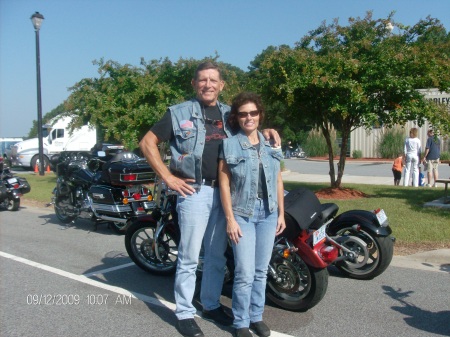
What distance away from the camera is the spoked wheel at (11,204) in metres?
10.7

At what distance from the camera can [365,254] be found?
16.5 feet

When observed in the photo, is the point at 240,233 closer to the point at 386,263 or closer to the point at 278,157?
the point at 278,157

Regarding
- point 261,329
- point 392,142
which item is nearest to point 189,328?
point 261,329

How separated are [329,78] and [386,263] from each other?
16.8 ft

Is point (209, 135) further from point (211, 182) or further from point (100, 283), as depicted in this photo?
point (100, 283)

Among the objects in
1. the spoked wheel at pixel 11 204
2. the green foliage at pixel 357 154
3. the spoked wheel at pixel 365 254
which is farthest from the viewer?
the green foliage at pixel 357 154

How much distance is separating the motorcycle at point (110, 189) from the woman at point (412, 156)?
8.83 meters

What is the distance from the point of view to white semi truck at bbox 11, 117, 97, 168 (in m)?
26.1

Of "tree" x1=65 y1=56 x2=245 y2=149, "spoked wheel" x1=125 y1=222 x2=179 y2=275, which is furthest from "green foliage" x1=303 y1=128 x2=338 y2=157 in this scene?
"spoked wheel" x1=125 y1=222 x2=179 y2=275

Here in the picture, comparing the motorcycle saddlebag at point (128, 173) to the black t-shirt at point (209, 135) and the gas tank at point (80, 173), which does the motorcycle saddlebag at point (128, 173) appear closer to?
the gas tank at point (80, 173)

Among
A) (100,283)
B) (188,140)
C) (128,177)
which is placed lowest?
(100,283)

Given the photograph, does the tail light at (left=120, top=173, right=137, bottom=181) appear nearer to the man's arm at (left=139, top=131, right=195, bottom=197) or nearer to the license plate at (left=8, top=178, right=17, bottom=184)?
the man's arm at (left=139, top=131, right=195, bottom=197)

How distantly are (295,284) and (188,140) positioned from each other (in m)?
1.70

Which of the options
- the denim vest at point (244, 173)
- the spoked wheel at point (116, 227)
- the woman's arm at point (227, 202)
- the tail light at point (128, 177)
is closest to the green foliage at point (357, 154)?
the spoked wheel at point (116, 227)
